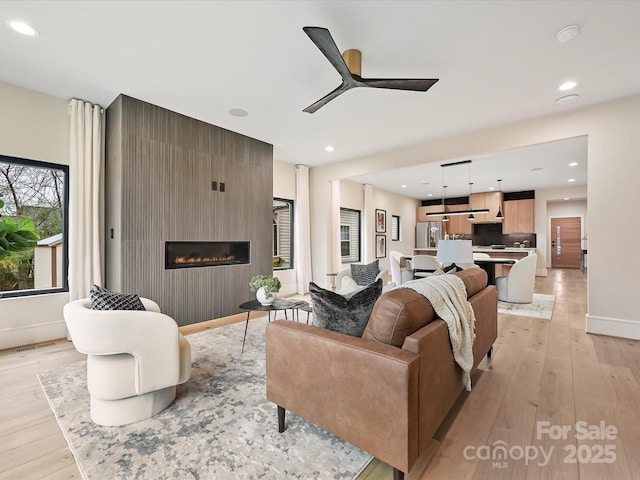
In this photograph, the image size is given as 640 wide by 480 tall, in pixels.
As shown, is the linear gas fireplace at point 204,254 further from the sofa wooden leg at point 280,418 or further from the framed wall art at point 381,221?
the framed wall art at point 381,221

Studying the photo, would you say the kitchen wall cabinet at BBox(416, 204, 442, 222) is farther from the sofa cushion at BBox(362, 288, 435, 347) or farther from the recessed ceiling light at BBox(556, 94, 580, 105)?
the sofa cushion at BBox(362, 288, 435, 347)

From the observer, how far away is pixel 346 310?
1711mm

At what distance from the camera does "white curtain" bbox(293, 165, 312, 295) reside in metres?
6.21

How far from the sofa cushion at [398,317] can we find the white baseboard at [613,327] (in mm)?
3287

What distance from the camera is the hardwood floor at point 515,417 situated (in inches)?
59.4

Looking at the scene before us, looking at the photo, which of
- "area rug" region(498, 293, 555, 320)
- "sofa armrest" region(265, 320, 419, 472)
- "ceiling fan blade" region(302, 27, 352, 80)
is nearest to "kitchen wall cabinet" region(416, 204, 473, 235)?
"area rug" region(498, 293, 555, 320)

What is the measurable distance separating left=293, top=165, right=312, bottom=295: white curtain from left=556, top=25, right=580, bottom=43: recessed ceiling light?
4514 mm

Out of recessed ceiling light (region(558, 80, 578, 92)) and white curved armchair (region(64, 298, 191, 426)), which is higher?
recessed ceiling light (region(558, 80, 578, 92))

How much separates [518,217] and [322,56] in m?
8.69

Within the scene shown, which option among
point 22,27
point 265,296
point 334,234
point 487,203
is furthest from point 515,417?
point 487,203

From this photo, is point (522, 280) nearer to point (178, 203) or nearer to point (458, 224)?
point (458, 224)

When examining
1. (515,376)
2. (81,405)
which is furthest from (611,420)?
(81,405)

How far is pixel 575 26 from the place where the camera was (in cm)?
225

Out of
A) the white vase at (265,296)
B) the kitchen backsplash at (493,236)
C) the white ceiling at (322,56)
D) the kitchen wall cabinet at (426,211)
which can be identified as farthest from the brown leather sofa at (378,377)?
the kitchen backsplash at (493,236)
